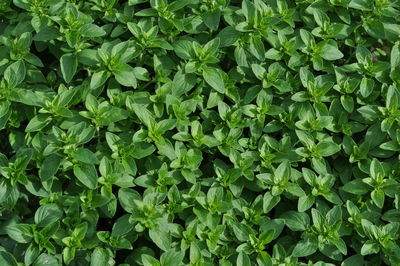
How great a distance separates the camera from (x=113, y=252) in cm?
369

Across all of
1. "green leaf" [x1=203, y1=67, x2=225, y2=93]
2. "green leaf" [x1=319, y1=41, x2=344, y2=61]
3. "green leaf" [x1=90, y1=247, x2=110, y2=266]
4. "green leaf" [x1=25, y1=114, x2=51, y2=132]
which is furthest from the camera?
"green leaf" [x1=319, y1=41, x2=344, y2=61]

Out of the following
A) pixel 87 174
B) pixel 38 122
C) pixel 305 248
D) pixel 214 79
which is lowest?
pixel 305 248

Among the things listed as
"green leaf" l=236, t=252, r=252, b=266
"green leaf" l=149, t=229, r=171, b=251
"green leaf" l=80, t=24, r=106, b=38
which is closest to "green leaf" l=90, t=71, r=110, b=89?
"green leaf" l=80, t=24, r=106, b=38

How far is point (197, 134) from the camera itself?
3.95 m

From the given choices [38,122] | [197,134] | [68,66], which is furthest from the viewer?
[68,66]

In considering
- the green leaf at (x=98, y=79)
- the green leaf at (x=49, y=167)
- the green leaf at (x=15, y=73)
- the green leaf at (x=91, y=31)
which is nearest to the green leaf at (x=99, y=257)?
the green leaf at (x=49, y=167)

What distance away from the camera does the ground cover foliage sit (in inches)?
145

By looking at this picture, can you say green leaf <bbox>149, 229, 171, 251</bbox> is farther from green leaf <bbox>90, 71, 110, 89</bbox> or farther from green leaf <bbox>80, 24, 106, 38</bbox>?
green leaf <bbox>80, 24, 106, 38</bbox>

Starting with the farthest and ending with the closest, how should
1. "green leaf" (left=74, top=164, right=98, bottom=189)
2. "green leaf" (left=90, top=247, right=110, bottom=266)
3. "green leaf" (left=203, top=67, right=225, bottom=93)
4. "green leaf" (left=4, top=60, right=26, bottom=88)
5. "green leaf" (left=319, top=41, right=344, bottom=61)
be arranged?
"green leaf" (left=319, top=41, right=344, bottom=61), "green leaf" (left=203, top=67, right=225, bottom=93), "green leaf" (left=4, top=60, right=26, bottom=88), "green leaf" (left=74, top=164, right=98, bottom=189), "green leaf" (left=90, top=247, right=110, bottom=266)

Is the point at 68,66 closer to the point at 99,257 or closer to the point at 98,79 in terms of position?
the point at 98,79

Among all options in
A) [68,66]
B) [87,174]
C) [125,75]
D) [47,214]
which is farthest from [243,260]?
[68,66]

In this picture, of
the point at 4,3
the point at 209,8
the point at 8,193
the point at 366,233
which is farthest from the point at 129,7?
the point at 366,233

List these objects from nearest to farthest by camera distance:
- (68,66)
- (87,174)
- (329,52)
A: (87,174) < (68,66) < (329,52)

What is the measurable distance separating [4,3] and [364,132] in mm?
2744
